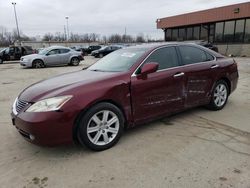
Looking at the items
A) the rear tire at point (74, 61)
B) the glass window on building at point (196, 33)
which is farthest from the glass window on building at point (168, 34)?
the rear tire at point (74, 61)

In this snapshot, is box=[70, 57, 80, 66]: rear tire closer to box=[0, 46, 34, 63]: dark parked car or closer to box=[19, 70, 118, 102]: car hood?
box=[0, 46, 34, 63]: dark parked car

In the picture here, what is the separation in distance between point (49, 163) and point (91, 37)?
9755 centimetres

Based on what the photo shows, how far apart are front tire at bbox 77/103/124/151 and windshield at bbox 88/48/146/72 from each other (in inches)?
32.1

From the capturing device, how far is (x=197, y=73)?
4723 millimetres

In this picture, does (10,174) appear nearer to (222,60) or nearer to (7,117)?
(7,117)

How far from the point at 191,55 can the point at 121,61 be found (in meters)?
1.45

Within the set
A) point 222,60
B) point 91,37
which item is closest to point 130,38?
point 91,37

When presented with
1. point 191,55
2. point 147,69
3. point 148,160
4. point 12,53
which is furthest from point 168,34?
point 148,160

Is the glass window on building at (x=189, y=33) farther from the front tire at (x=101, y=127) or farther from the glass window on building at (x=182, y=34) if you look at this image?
the front tire at (x=101, y=127)

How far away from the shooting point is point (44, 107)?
3.21 meters

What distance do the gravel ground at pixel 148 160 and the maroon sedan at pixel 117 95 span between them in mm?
300

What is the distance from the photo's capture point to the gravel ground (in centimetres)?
284

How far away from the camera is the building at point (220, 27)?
24.9 meters

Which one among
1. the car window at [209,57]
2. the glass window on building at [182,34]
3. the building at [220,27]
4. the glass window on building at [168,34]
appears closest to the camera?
the car window at [209,57]
